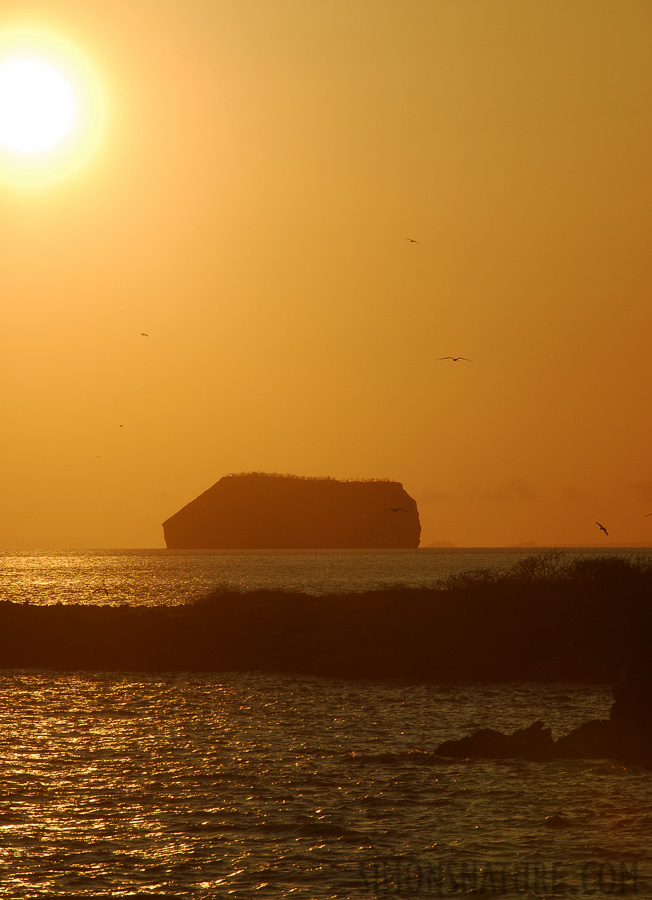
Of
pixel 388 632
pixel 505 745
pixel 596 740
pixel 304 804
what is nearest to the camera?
pixel 304 804

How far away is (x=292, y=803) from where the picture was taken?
26.0 m

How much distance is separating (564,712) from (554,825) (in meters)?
17.5

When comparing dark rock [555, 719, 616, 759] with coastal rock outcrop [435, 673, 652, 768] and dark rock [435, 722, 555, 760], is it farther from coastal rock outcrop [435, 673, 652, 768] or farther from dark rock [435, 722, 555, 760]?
dark rock [435, 722, 555, 760]

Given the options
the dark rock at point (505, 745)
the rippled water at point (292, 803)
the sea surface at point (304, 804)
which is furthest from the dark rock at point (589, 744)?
the rippled water at point (292, 803)

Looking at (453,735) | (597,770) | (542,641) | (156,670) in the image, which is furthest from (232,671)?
(597,770)

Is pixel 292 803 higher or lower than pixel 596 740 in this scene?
higher

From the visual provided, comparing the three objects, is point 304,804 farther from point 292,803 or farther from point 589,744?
point 589,744

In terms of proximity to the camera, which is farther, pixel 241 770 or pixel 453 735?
pixel 453 735

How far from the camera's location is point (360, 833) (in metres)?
23.3

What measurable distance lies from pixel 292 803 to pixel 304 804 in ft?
1.10

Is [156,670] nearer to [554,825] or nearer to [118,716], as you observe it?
[118,716]

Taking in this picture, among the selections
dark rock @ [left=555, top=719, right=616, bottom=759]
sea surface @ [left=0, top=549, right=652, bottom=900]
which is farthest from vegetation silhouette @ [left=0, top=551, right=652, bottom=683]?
dark rock @ [left=555, top=719, right=616, bottom=759]

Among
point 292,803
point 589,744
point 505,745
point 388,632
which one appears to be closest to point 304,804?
point 292,803

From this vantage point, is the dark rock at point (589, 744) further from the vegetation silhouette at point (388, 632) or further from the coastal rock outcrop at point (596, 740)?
the vegetation silhouette at point (388, 632)
